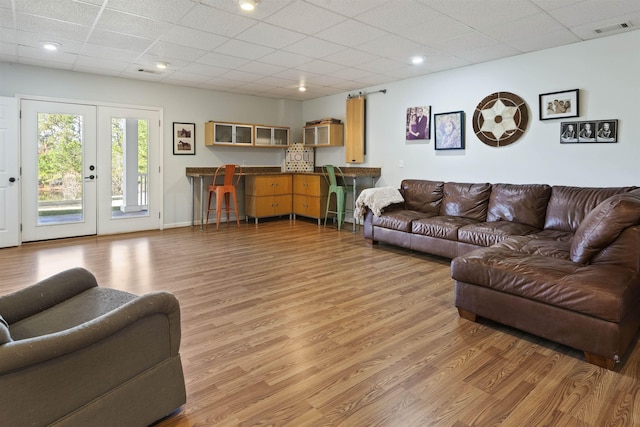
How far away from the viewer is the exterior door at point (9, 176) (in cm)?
531

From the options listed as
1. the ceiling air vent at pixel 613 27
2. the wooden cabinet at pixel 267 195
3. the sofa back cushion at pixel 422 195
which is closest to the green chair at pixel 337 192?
the wooden cabinet at pixel 267 195

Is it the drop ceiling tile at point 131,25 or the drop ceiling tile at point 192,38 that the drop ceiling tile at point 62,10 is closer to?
the drop ceiling tile at point 131,25

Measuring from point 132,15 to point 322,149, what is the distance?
4.95m

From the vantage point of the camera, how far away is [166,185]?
703 centimetres

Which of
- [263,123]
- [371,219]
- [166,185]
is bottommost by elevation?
[371,219]

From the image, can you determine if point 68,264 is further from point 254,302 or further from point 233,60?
point 233,60

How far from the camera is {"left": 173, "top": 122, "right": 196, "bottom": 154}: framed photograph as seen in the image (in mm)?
7082

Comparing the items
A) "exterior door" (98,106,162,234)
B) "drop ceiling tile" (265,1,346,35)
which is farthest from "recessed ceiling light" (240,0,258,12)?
"exterior door" (98,106,162,234)

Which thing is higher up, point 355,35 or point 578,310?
point 355,35

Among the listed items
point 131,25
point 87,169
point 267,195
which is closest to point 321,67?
point 131,25

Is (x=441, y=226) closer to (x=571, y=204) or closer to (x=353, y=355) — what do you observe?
(x=571, y=204)

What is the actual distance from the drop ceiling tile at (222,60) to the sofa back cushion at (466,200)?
3371 millimetres

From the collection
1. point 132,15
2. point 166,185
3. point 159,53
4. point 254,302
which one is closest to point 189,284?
point 254,302

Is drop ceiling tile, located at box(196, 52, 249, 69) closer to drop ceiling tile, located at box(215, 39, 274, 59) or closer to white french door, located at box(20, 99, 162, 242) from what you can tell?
drop ceiling tile, located at box(215, 39, 274, 59)
